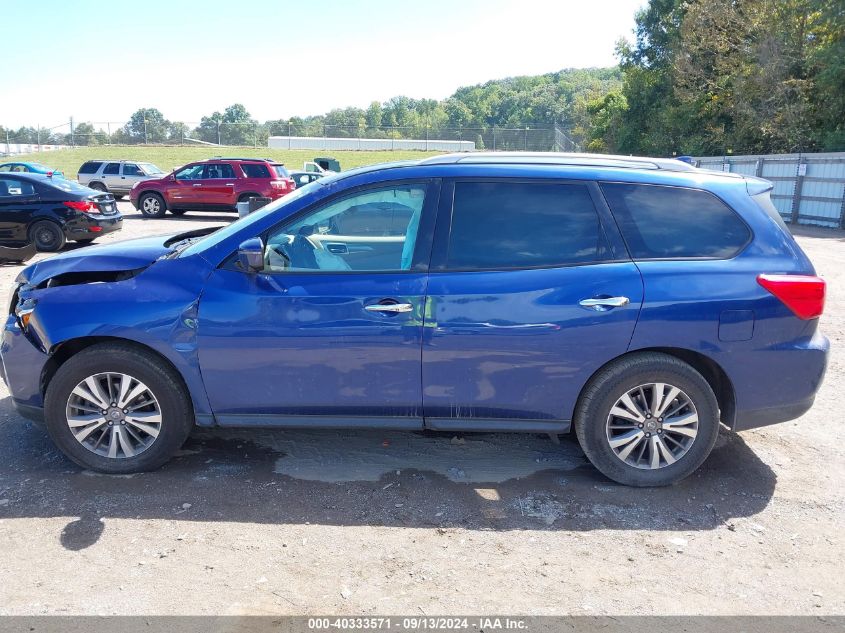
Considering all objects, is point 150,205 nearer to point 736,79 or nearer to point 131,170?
point 131,170

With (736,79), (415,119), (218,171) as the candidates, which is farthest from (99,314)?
(415,119)

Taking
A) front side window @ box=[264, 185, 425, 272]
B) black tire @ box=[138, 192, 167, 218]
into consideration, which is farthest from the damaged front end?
black tire @ box=[138, 192, 167, 218]

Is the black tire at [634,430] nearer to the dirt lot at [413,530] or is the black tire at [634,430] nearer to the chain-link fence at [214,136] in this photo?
the dirt lot at [413,530]

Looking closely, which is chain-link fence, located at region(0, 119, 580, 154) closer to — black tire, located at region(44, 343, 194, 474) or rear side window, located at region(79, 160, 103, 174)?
rear side window, located at region(79, 160, 103, 174)

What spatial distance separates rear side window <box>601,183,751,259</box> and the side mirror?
2.03 metres

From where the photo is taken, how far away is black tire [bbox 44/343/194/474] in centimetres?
400

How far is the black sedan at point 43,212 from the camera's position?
12852 mm

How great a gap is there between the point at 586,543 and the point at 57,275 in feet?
11.3

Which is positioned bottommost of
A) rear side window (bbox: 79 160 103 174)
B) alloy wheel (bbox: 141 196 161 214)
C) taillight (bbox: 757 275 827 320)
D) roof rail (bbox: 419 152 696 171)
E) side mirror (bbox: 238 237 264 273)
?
alloy wheel (bbox: 141 196 161 214)

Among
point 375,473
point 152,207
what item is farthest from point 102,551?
point 152,207

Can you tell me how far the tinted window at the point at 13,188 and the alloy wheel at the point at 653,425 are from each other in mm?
12608

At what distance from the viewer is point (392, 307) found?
3861mm

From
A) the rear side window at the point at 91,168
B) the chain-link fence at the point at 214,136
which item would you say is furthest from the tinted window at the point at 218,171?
the chain-link fence at the point at 214,136

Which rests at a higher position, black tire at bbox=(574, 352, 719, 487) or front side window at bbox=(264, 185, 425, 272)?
front side window at bbox=(264, 185, 425, 272)
